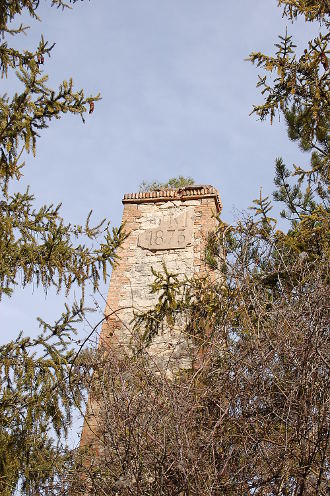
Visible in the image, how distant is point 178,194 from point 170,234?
92cm

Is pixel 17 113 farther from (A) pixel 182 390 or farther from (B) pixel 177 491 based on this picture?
(B) pixel 177 491

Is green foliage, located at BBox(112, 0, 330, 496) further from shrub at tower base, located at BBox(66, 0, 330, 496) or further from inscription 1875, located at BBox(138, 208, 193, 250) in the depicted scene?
inscription 1875, located at BBox(138, 208, 193, 250)

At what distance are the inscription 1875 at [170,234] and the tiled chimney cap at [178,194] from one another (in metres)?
0.37

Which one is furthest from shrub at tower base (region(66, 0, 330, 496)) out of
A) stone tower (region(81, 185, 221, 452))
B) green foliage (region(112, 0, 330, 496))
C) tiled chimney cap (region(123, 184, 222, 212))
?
tiled chimney cap (region(123, 184, 222, 212))

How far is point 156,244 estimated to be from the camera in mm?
11227

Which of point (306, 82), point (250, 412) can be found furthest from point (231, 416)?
point (306, 82)

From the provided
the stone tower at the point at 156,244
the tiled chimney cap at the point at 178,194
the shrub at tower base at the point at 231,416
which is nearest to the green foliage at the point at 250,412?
the shrub at tower base at the point at 231,416

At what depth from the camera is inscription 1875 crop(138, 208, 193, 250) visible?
11.1m

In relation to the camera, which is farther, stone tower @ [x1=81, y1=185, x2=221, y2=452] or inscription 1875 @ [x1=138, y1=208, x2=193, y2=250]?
inscription 1875 @ [x1=138, y1=208, x2=193, y2=250]

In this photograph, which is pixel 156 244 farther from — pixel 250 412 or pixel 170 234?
pixel 250 412

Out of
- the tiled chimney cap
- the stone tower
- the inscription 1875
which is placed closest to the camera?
the stone tower

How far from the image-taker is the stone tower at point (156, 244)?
10.5m

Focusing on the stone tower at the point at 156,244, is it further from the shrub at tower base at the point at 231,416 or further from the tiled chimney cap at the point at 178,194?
the shrub at tower base at the point at 231,416

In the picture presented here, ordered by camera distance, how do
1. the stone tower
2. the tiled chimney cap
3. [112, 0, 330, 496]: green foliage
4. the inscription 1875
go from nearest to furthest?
[112, 0, 330, 496]: green foliage
the stone tower
the inscription 1875
the tiled chimney cap
